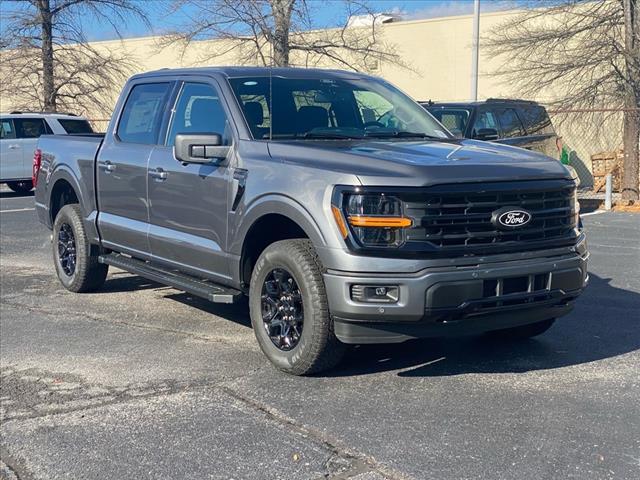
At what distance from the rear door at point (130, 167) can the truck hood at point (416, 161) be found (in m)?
1.67

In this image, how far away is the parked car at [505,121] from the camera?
40.5ft

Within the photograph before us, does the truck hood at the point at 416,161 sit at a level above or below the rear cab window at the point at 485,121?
below

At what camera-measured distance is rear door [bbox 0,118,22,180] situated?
66.4ft

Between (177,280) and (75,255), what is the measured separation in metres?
2.27

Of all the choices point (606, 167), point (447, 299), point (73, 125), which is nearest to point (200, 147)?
point (447, 299)

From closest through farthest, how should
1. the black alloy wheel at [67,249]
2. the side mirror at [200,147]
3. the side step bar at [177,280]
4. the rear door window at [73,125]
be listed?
the side mirror at [200,147]
the side step bar at [177,280]
the black alloy wheel at [67,249]
the rear door window at [73,125]

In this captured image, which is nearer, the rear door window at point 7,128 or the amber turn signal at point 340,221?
the amber turn signal at point 340,221

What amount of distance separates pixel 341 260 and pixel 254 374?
3.73 feet

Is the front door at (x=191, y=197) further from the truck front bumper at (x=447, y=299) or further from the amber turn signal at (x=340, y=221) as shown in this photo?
the truck front bumper at (x=447, y=299)

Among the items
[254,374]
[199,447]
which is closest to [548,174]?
[254,374]

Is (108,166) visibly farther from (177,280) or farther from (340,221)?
(340,221)

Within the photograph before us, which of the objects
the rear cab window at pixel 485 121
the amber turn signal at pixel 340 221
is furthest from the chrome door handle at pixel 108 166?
the rear cab window at pixel 485 121

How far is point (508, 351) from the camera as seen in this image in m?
6.06

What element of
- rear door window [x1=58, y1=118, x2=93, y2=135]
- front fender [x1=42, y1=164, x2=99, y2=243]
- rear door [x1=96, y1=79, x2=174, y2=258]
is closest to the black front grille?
rear door [x1=96, y1=79, x2=174, y2=258]
